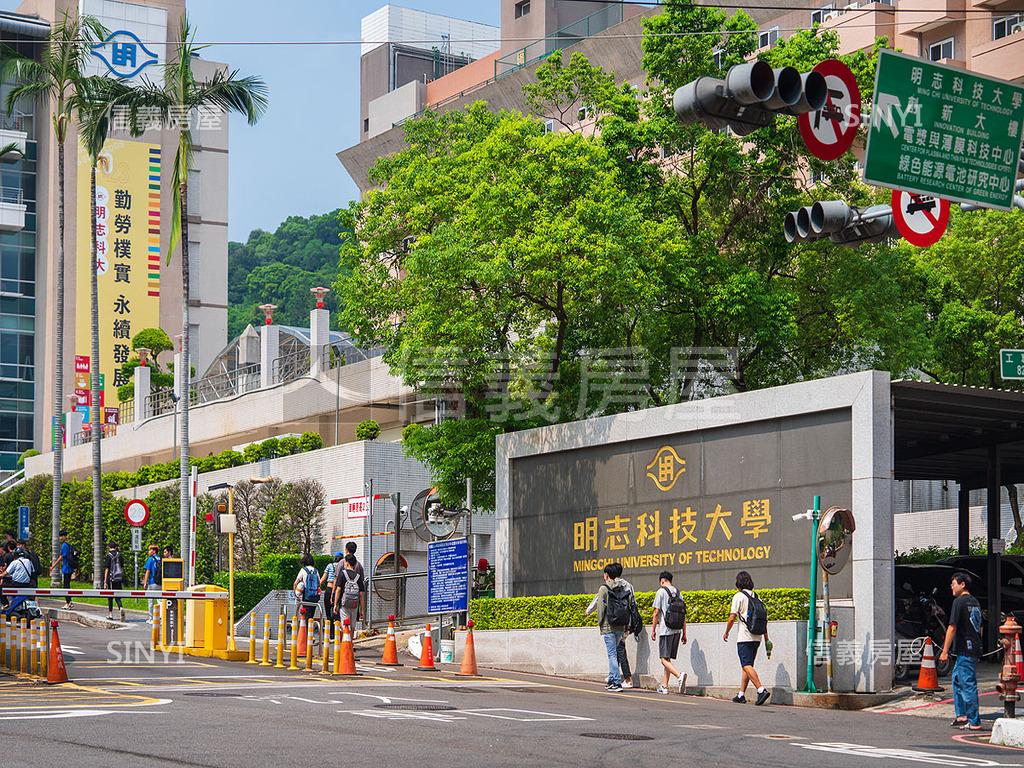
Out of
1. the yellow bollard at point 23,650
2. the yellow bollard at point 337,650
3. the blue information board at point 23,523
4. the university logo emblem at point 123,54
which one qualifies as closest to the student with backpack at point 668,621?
the yellow bollard at point 337,650

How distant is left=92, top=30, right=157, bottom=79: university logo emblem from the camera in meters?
94.0

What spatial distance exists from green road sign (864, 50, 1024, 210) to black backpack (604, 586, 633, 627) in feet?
29.0

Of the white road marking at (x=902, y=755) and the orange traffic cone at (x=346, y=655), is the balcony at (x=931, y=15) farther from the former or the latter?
the white road marking at (x=902, y=755)

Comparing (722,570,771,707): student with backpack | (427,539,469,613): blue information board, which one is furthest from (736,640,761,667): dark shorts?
(427,539,469,613): blue information board

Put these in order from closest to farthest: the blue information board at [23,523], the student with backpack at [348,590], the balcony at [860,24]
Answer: the student with backpack at [348,590] → the balcony at [860,24] → the blue information board at [23,523]

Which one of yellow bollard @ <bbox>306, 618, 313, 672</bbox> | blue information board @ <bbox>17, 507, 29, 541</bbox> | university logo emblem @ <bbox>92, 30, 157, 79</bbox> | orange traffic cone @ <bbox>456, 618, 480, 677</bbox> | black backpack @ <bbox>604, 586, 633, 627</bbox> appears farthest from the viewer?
university logo emblem @ <bbox>92, 30, 157, 79</bbox>

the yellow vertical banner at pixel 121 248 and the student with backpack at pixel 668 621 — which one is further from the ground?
the yellow vertical banner at pixel 121 248

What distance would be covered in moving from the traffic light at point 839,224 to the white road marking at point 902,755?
15.7 ft

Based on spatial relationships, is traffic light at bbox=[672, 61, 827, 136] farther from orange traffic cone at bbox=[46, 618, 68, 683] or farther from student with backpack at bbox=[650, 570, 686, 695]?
orange traffic cone at bbox=[46, 618, 68, 683]

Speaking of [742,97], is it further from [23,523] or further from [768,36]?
[23,523]

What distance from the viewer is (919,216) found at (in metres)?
15.4

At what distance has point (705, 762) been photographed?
40.2ft

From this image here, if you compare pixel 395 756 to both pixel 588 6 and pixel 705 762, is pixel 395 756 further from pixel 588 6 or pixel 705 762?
pixel 588 6

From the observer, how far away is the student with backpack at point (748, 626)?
19781mm
